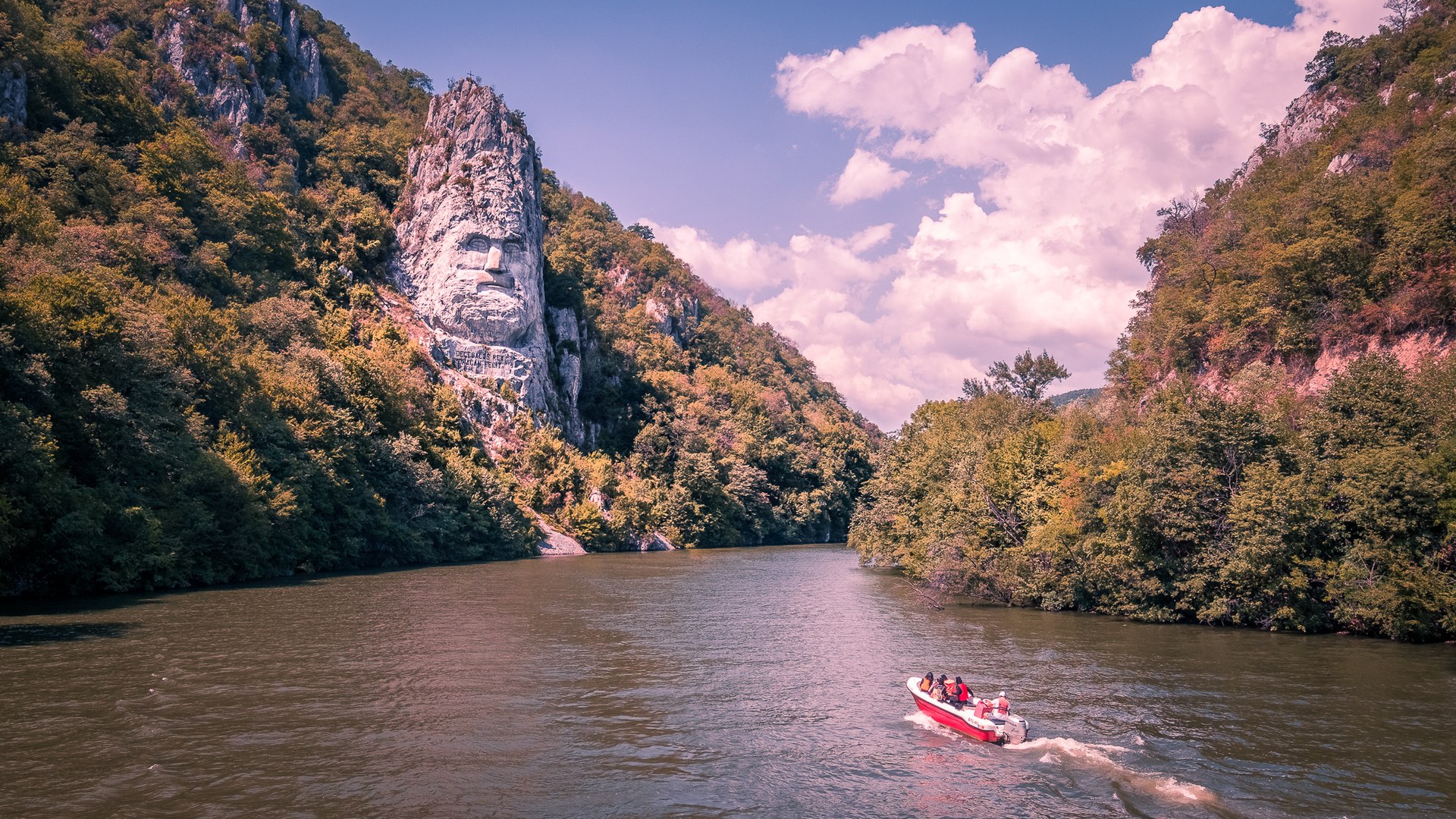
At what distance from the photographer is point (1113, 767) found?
63.9 ft

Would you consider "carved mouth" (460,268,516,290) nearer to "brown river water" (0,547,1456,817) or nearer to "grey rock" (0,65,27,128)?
"grey rock" (0,65,27,128)

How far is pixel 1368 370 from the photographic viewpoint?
3494cm

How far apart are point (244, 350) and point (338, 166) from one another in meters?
65.2

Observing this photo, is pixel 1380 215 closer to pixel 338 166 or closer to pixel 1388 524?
pixel 1388 524

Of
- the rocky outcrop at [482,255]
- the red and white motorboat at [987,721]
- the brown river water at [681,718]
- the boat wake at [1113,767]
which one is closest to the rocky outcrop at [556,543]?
the rocky outcrop at [482,255]

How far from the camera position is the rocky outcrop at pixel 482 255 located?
4392 inches

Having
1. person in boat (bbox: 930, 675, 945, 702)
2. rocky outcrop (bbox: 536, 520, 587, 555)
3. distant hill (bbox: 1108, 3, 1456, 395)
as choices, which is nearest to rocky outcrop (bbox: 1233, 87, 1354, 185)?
distant hill (bbox: 1108, 3, 1456, 395)

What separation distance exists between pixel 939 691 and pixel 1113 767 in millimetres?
5211

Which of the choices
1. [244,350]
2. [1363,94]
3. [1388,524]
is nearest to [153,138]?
[244,350]

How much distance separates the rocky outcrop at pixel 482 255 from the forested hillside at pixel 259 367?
600 centimetres

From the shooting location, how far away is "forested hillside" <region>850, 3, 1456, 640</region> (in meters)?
33.2

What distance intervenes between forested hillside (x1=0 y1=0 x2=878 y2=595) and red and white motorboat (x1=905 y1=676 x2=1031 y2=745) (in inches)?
1554

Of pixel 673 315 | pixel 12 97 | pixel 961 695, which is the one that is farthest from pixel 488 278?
pixel 961 695

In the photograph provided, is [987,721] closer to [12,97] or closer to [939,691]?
[939,691]
